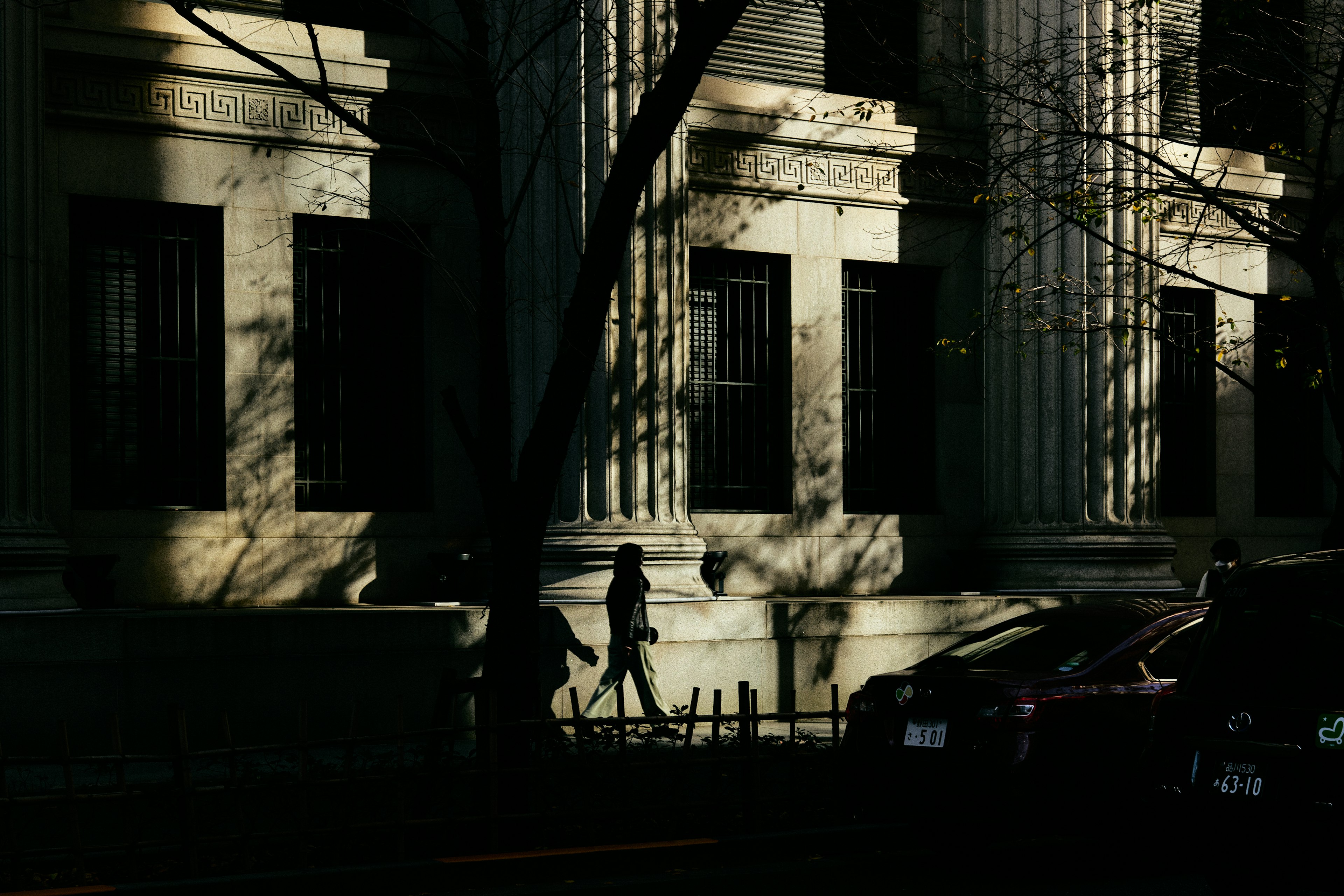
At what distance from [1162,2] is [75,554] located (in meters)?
15.4

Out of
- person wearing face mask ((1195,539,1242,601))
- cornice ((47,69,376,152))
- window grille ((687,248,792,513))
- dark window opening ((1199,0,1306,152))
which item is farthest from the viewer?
window grille ((687,248,792,513))

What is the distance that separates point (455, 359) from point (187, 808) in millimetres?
9577

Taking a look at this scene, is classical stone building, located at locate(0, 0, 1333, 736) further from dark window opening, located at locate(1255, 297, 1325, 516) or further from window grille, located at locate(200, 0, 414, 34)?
dark window opening, located at locate(1255, 297, 1325, 516)

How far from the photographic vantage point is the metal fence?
26.5 feet

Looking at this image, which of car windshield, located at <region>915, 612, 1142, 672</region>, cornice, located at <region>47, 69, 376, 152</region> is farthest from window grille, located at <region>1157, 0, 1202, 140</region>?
cornice, located at <region>47, 69, 376, 152</region>

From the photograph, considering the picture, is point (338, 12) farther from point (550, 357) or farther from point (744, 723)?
point (744, 723)

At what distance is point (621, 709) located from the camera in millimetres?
13406

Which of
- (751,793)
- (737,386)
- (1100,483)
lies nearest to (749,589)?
(737,386)

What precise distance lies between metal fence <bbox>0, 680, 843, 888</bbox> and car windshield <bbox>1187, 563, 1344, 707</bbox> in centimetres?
317

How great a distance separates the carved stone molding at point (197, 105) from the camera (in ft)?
50.0

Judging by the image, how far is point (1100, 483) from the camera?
19078mm

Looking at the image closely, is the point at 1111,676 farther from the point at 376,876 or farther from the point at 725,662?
the point at 725,662

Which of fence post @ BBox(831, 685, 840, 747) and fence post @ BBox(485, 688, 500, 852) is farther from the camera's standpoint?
fence post @ BBox(831, 685, 840, 747)

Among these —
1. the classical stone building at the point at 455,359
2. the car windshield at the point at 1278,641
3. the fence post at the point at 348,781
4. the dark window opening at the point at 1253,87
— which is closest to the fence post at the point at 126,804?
the fence post at the point at 348,781
